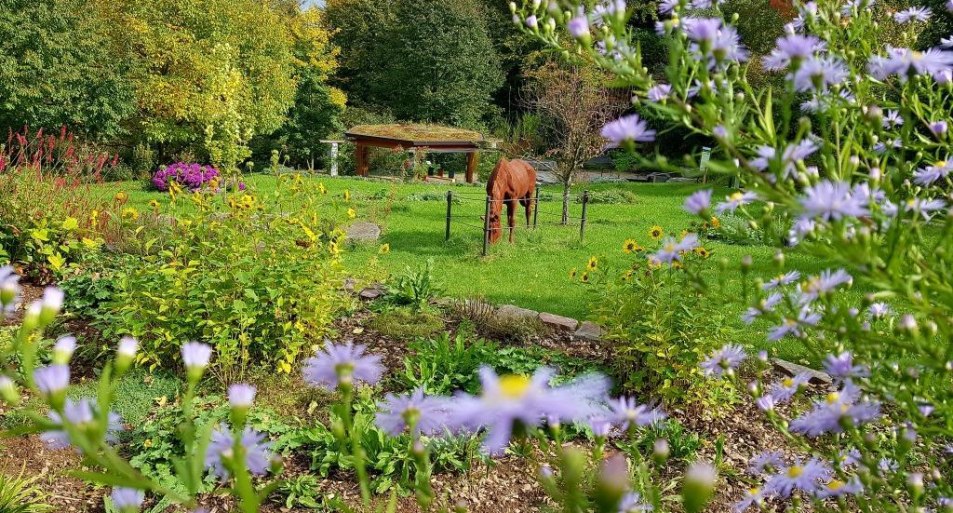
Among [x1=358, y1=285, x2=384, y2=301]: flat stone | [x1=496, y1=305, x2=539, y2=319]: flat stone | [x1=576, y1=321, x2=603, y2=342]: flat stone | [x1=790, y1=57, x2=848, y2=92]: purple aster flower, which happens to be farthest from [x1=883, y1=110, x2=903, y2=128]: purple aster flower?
[x1=358, y1=285, x2=384, y2=301]: flat stone

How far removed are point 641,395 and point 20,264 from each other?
4445 mm

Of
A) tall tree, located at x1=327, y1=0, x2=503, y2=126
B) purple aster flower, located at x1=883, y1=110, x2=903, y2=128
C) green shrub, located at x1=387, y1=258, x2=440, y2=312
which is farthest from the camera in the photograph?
tall tree, located at x1=327, y1=0, x2=503, y2=126

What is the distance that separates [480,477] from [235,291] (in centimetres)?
157

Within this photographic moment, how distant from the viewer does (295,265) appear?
12.0ft

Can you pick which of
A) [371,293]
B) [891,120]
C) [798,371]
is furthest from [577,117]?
[891,120]

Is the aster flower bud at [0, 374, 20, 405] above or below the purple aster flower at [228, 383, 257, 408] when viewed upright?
above

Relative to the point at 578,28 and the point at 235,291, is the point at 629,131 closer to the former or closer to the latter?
the point at 578,28

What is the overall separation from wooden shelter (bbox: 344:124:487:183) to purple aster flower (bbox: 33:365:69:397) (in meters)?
16.8

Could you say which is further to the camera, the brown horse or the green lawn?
the brown horse

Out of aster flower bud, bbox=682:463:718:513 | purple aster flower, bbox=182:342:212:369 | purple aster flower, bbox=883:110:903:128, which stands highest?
purple aster flower, bbox=883:110:903:128

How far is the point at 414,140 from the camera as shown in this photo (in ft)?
58.0

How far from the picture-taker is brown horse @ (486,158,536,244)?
26.0ft

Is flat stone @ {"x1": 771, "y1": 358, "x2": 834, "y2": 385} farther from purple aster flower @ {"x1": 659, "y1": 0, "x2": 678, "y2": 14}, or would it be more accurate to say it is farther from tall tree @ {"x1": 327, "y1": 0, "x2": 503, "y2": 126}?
tall tree @ {"x1": 327, "y1": 0, "x2": 503, "y2": 126}

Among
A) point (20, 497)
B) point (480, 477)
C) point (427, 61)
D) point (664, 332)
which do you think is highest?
point (427, 61)
